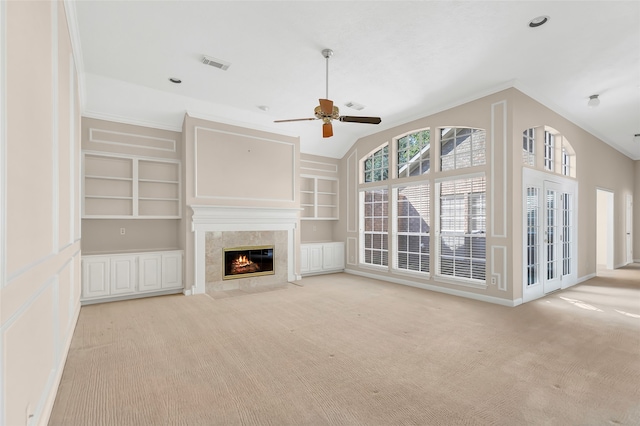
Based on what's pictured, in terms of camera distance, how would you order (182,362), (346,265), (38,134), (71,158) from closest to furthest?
(38,134) → (182,362) → (71,158) → (346,265)

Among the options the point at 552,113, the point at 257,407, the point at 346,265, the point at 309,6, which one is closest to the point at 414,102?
the point at 552,113

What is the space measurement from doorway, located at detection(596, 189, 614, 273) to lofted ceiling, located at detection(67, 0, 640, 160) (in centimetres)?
298

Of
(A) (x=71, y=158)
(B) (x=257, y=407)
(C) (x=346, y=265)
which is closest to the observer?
(B) (x=257, y=407)

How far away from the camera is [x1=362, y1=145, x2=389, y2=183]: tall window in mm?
6797

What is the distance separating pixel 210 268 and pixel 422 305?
3.61 meters

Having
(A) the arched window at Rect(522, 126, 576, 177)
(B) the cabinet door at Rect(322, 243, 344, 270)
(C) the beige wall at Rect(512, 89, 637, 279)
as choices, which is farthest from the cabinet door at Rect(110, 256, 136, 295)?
(A) the arched window at Rect(522, 126, 576, 177)

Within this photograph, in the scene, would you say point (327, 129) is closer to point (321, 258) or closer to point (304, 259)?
point (304, 259)

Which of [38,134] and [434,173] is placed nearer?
[38,134]

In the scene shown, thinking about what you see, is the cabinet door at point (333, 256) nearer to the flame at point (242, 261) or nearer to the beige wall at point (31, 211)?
the flame at point (242, 261)

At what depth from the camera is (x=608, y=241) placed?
807 cm

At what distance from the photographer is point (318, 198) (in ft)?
25.5

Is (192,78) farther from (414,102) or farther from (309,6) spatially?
(414,102)

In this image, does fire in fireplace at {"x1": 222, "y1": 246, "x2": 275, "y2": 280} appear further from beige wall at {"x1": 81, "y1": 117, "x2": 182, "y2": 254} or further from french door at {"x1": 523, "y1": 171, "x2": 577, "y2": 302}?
french door at {"x1": 523, "y1": 171, "x2": 577, "y2": 302}

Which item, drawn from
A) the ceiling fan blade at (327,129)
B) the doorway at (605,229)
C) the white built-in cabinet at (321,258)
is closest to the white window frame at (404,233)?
the white built-in cabinet at (321,258)
